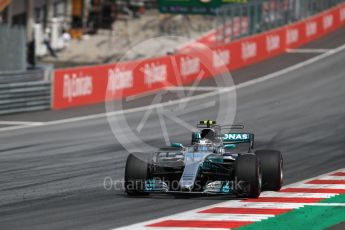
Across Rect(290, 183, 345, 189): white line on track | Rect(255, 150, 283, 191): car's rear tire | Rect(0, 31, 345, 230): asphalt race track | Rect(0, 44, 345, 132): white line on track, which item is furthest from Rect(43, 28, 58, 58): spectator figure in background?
Rect(255, 150, 283, 191): car's rear tire

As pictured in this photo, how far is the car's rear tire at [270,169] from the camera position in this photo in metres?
15.3

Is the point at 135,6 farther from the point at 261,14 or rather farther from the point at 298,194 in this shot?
the point at 298,194

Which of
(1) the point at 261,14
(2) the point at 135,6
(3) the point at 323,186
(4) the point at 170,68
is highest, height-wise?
(2) the point at 135,6

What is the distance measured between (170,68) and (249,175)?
25444 millimetres

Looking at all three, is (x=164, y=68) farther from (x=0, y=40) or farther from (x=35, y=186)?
(x=35, y=186)

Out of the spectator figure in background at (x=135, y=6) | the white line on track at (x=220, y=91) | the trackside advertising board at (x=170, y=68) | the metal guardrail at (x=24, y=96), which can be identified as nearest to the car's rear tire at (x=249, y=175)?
the trackside advertising board at (x=170, y=68)

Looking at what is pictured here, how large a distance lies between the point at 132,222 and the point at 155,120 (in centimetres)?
1719

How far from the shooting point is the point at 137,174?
579 inches

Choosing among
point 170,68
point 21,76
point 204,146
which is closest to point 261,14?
point 170,68

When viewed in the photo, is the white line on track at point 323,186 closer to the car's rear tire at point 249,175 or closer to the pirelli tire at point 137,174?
the car's rear tire at point 249,175

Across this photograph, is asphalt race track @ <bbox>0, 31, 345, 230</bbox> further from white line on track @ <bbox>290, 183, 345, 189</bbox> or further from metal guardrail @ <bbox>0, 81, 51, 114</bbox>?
white line on track @ <bbox>290, 183, 345, 189</bbox>

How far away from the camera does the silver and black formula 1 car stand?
47.0 feet

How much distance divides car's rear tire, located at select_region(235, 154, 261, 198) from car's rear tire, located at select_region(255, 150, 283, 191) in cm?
85

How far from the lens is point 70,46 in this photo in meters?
62.3
